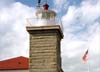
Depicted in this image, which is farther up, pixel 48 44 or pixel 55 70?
pixel 48 44

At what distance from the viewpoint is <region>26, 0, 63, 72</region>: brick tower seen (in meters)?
28.1

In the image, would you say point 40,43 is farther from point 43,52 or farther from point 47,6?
point 47,6

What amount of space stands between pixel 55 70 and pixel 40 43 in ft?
7.70

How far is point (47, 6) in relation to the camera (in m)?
29.6

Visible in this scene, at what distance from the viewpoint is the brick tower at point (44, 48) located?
2811 centimetres

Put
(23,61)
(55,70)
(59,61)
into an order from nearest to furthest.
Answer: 1. (55,70)
2. (59,61)
3. (23,61)

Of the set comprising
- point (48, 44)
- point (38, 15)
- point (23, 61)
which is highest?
point (38, 15)

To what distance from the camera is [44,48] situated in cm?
2844

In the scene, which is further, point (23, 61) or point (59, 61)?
point (23, 61)

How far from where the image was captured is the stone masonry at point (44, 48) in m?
28.1

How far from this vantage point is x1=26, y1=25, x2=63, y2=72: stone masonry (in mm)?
28109

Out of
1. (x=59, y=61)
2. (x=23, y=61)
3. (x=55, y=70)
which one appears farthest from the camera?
(x=23, y=61)

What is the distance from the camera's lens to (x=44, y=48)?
2844 centimetres

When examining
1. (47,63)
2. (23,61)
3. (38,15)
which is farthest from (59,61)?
(23,61)
